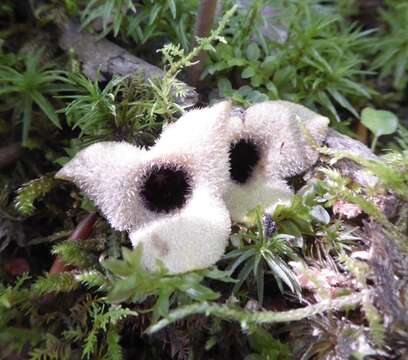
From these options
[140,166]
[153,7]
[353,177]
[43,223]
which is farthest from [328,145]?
[43,223]

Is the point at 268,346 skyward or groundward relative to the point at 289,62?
groundward

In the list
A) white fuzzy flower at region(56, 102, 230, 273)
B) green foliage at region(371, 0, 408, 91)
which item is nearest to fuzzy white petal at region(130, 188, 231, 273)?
white fuzzy flower at region(56, 102, 230, 273)

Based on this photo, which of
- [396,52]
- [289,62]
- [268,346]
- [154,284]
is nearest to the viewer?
[154,284]

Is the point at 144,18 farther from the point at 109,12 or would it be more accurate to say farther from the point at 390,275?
the point at 390,275

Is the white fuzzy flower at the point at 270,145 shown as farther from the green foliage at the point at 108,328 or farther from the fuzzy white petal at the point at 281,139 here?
the green foliage at the point at 108,328

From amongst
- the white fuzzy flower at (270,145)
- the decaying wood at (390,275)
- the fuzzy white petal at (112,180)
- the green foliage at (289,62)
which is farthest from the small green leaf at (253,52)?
the decaying wood at (390,275)

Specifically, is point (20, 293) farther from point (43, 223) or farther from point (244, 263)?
point (244, 263)

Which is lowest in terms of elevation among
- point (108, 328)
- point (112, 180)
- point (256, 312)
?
point (108, 328)

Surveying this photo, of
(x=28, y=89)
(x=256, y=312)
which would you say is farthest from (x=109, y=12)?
(x=256, y=312)
